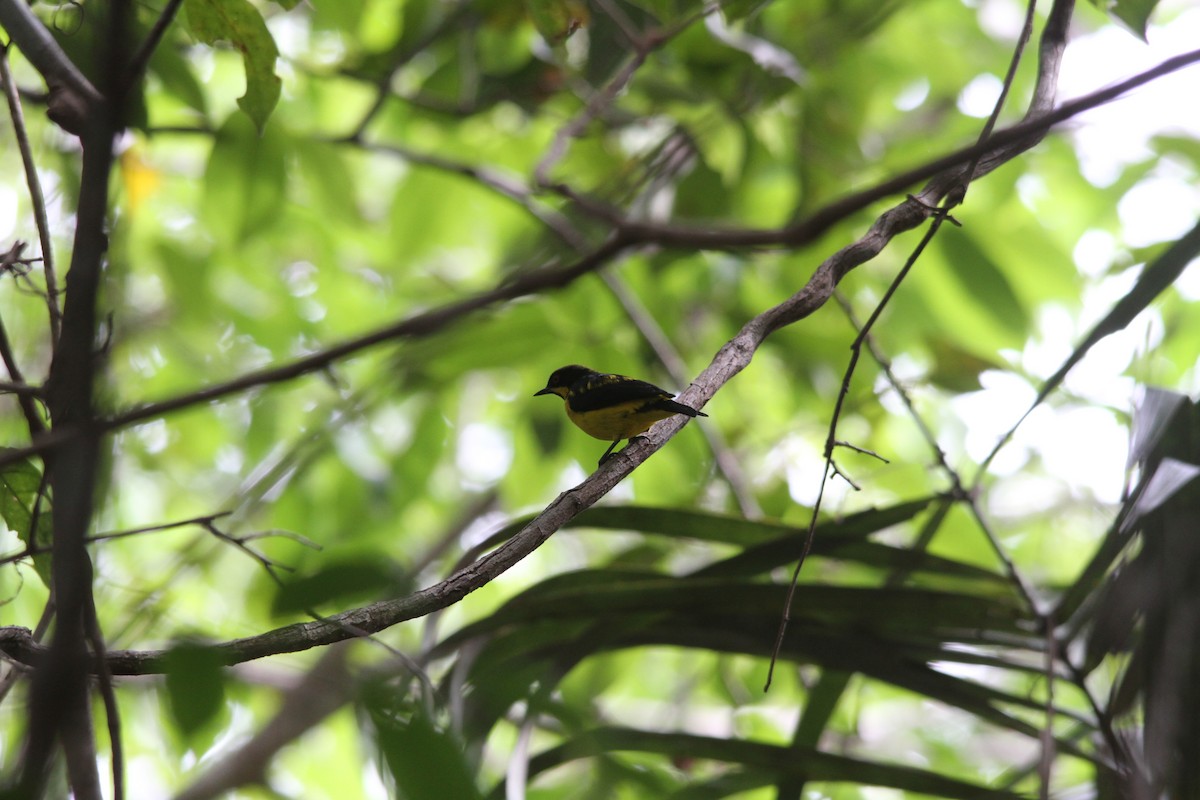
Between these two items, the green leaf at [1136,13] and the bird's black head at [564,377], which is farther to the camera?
the bird's black head at [564,377]

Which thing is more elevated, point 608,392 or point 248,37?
point 248,37

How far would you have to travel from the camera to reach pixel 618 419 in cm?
298

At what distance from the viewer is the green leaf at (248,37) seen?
1880 millimetres

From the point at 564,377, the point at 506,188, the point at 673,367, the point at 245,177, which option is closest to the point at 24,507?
the point at 564,377

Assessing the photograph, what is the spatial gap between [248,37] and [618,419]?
1.53m

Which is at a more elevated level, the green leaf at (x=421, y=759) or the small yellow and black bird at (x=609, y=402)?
the small yellow and black bird at (x=609, y=402)

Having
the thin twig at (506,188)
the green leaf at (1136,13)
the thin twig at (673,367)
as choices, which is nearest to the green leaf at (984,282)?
the thin twig at (673,367)

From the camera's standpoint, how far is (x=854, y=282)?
3.89m

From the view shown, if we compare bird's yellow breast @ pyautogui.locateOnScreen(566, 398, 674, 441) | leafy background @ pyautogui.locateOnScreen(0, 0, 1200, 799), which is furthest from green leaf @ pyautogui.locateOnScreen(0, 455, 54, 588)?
bird's yellow breast @ pyautogui.locateOnScreen(566, 398, 674, 441)

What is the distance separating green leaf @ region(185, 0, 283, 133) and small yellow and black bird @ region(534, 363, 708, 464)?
119 centimetres

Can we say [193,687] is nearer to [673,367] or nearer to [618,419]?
[618,419]

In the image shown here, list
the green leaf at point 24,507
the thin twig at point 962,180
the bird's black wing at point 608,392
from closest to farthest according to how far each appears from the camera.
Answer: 1. the thin twig at point 962,180
2. the green leaf at point 24,507
3. the bird's black wing at point 608,392

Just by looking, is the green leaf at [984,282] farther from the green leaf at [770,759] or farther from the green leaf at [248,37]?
the green leaf at [248,37]

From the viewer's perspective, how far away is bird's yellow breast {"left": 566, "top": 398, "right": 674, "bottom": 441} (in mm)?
2846
